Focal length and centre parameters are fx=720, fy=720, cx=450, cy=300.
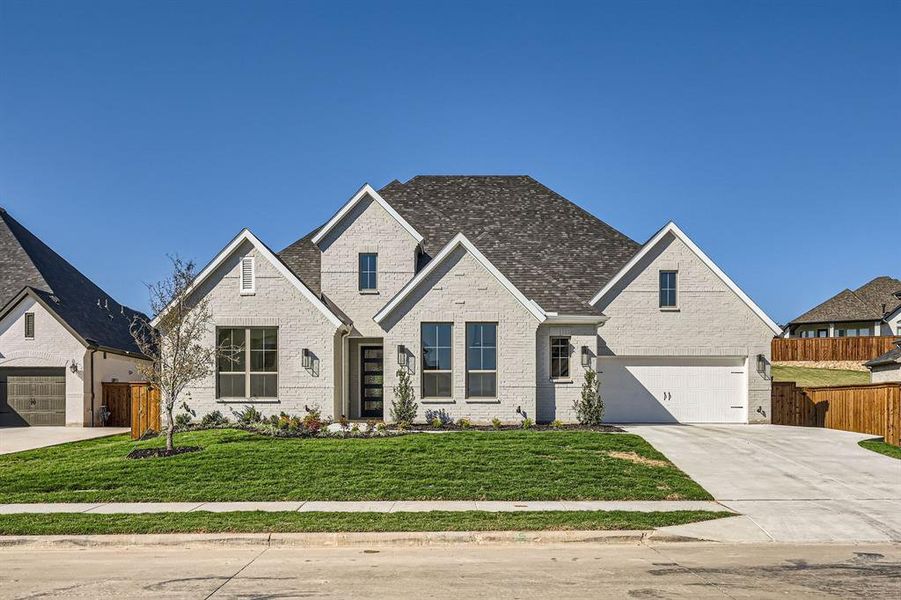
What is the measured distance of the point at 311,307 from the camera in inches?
868

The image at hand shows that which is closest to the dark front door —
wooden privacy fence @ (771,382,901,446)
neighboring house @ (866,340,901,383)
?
wooden privacy fence @ (771,382,901,446)

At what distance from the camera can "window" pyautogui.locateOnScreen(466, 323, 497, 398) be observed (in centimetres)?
2175

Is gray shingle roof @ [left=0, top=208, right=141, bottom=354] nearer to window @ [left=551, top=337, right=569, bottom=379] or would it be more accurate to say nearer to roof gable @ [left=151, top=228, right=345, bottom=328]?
roof gable @ [left=151, top=228, right=345, bottom=328]

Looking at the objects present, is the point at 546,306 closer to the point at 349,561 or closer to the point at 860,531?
the point at 860,531

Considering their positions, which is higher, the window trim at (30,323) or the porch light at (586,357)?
the window trim at (30,323)

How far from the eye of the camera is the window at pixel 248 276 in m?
22.2

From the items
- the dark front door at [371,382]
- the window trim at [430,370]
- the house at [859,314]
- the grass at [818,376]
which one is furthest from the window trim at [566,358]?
the house at [859,314]

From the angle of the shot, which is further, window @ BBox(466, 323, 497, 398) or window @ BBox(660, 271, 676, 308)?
window @ BBox(660, 271, 676, 308)

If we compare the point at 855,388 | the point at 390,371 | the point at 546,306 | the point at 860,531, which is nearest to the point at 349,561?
the point at 860,531

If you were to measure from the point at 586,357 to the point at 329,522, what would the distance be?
1276 cm

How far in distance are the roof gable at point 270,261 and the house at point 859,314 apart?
1912 inches

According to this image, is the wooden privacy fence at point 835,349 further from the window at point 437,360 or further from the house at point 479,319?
the window at point 437,360

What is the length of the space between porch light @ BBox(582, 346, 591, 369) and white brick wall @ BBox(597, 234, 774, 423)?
2436 millimetres

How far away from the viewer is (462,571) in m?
8.83
